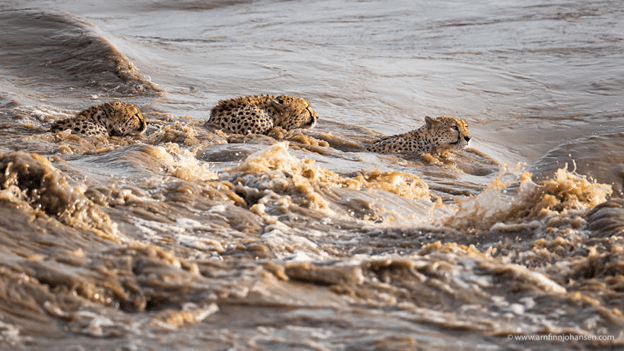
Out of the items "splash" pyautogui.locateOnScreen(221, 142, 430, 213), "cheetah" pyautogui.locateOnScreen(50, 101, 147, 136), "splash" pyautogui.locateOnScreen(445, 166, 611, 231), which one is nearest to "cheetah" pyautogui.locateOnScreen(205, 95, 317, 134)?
"cheetah" pyautogui.locateOnScreen(50, 101, 147, 136)

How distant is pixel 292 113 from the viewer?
1002 cm

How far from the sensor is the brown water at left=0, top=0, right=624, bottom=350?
2.97 metres

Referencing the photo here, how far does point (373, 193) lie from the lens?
634 cm

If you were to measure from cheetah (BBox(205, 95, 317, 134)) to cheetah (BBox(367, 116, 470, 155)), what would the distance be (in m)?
1.08

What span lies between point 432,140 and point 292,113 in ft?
6.45

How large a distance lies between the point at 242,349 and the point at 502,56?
1566cm

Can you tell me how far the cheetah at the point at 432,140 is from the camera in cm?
985

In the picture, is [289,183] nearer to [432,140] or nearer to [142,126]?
[142,126]

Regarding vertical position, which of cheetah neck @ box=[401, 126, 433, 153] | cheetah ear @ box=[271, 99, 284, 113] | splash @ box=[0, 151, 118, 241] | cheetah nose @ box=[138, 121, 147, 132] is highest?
splash @ box=[0, 151, 118, 241]

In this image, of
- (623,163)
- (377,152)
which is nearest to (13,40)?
(377,152)

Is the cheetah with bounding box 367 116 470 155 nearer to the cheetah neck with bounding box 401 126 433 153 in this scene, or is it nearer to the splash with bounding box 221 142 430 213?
the cheetah neck with bounding box 401 126 433 153

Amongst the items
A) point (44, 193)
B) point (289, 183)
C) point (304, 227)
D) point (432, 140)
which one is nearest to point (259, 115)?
point (432, 140)

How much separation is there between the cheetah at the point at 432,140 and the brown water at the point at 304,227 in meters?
0.33

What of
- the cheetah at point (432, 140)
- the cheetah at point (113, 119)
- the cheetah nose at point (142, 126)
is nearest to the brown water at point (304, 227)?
the cheetah nose at point (142, 126)
